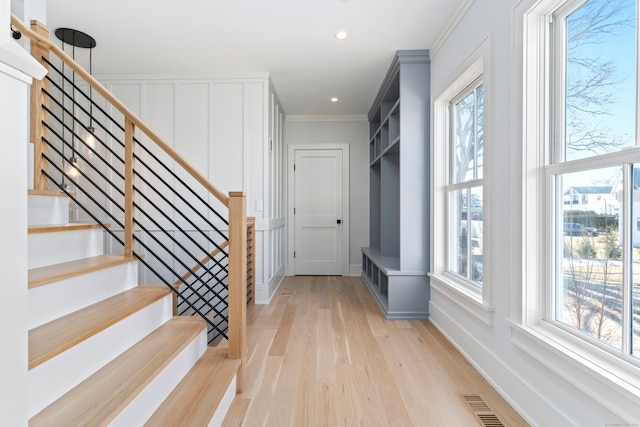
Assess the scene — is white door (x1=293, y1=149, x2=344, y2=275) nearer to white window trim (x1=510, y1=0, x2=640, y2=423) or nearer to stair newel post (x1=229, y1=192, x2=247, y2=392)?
stair newel post (x1=229, y1=192, x2=247, y2=392)

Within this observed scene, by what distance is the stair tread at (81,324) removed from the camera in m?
1.17

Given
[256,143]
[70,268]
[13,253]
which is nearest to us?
[13,253]

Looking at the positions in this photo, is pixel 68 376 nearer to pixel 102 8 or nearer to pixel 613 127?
pixel 613 127

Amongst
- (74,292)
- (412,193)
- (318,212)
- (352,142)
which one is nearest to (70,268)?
(74,292)

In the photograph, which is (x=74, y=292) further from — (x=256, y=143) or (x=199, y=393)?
(x=256, y=143)

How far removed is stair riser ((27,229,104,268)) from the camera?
1695mm

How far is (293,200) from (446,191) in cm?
306

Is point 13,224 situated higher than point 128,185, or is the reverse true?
point 128,185

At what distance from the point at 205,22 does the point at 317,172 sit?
3.19 m

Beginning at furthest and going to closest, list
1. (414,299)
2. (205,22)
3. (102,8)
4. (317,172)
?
1. (317,172)
2. (414,299)
3. (205,22)
4. (102,8)

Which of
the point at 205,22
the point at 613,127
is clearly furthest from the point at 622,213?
the point at 205,22

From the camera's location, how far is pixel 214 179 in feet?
13.3

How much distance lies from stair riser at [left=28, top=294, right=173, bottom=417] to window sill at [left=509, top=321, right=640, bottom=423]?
1932 millimetres

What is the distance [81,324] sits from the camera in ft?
4.63
